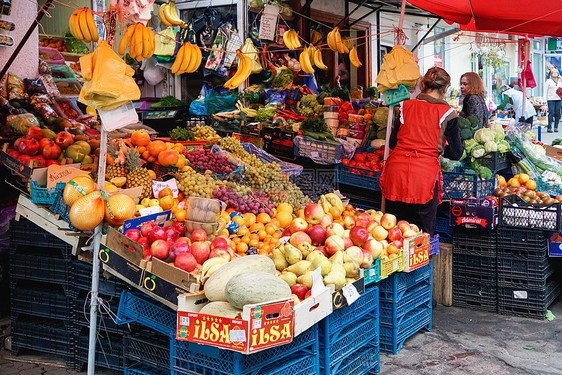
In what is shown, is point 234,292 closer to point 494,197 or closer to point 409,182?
point 409,182

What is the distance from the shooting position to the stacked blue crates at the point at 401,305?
443cm

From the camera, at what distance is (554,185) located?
646 cm

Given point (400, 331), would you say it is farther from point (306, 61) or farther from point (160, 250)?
point (306, 61)

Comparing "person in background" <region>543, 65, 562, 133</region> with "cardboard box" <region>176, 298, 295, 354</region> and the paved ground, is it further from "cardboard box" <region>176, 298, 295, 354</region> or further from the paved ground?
"cardboard box" <region>176, 298, 295, 354</region>

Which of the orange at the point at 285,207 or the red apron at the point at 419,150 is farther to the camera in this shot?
the red apron at the point at 419,150

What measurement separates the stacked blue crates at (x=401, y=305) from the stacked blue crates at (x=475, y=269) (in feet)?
2.85

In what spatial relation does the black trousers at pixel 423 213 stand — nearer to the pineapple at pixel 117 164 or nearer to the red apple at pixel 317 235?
the red apple at pixel 317 235

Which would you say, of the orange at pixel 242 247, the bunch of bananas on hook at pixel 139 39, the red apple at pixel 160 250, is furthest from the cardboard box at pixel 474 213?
the bunch of bananas on hook at pixel 139 39

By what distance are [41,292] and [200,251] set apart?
1.64 metres

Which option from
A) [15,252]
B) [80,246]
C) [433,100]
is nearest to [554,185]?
[433,100]

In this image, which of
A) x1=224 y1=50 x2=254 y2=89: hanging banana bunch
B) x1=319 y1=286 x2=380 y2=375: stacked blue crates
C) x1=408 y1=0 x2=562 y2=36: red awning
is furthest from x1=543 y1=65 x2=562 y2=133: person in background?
x1=319 y1=286 x2=380 y2=375: stacked blue crates

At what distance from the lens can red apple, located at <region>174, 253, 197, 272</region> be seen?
3.40 meters

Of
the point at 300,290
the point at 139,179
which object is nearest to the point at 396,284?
the point at 300,290

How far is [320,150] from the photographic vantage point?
6.56 m
